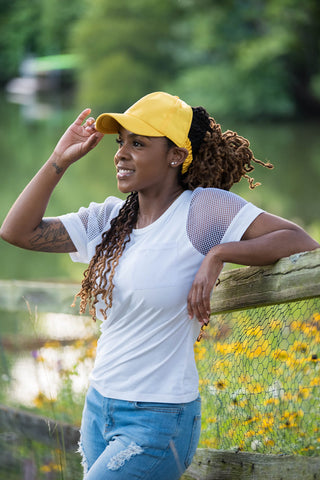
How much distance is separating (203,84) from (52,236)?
3278 centimetres

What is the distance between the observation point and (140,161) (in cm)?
220

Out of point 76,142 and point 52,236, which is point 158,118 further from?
point 52,236

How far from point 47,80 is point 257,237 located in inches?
2149

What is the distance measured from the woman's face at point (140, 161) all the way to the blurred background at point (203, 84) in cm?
1168

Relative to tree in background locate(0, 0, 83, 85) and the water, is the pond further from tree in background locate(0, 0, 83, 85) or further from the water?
tree in background locate(0, 0, 83, 85)

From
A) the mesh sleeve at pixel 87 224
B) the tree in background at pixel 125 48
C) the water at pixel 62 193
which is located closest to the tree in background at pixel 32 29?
the tree in background at pixel 125 48

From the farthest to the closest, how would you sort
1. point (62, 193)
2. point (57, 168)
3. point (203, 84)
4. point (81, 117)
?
point (203, 84) → point (62, 193) → point (81, 117) → point (57, 168)

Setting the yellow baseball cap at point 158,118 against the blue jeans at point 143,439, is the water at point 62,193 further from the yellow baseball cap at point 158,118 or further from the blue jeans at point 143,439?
the yellow baseball cap at point 158,118

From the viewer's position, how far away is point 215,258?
2025 millimetres

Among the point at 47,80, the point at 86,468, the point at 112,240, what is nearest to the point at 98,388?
the point at 86,468

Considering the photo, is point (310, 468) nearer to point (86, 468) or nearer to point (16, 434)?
point (86, 468)

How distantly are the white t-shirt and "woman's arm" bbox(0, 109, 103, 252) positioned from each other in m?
0.38

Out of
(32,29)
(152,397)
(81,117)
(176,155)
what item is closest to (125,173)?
(176,155)

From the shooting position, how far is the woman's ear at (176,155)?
223cm
